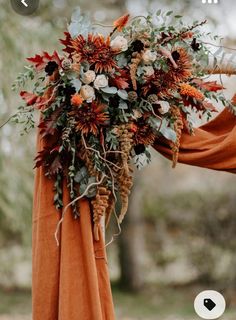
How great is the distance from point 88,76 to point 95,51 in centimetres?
10

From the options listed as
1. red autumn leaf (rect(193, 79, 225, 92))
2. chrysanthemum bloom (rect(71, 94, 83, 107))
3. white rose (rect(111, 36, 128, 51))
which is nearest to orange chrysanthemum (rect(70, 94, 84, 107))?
chrysanthemum bloom (rect(71, 94, 83, 107))

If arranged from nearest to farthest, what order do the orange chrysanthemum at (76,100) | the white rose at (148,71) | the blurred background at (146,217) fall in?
the orange chrysanthemum at (76,100), the white rose at (148,71), the blurred background at (146,217)

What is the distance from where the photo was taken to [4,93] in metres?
6.21

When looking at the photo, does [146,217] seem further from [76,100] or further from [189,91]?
[76,100]

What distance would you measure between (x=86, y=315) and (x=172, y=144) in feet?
2.30

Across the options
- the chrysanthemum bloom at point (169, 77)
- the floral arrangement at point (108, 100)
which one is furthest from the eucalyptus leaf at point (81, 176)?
the chrysanthemum bloom at point (169, 77)

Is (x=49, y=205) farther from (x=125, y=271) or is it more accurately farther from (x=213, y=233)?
(x=125, y=271)

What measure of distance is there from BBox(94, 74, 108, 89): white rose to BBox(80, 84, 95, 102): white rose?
24mm

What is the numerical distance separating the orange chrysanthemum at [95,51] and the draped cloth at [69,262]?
0.35 metres

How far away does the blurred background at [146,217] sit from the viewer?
21.8 ft

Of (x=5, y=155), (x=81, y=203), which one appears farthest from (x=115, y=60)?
(x=5, y=155)

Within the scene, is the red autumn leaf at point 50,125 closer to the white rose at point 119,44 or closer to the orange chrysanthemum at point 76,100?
the orange chrysanthemum at point 76,100

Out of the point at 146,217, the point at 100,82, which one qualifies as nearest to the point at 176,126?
the point at 100,82

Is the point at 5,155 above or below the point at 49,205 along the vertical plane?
above
